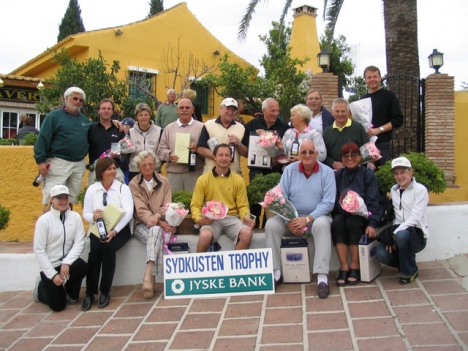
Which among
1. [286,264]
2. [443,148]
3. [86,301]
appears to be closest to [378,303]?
[286,264]

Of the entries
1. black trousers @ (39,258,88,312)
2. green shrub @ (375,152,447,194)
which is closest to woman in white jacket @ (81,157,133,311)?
black trousers @ (39,258,88,312)

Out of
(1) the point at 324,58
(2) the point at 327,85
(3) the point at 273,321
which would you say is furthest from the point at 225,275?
(1) the point at 324,58

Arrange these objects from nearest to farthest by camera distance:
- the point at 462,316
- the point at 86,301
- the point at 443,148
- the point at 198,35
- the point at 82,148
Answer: the point at 462,316 → the point at 86,301 → the point at 82,148 → the point at 443,148 → the point at 198,35

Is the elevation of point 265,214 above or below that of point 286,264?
above

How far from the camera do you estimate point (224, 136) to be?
21.6 feet

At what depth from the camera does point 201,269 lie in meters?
5.48

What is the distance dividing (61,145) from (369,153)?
12.6 ft

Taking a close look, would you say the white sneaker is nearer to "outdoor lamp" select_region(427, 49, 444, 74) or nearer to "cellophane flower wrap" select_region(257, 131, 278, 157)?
"cellophane flower wrap" select_region(257, 131, 278, 157)

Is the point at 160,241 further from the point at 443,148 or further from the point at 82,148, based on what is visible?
the point at 443,148

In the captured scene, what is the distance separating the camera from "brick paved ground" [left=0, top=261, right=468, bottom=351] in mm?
4285

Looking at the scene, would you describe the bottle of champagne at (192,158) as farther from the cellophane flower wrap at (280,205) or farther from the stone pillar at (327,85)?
the stone pillar at (327,85)

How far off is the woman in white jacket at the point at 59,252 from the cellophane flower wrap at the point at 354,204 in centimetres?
291

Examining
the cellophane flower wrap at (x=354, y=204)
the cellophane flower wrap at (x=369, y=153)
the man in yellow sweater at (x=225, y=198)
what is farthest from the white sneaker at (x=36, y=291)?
the cellophane flower wrap at (x=369, y=153)

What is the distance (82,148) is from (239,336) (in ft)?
11.2
